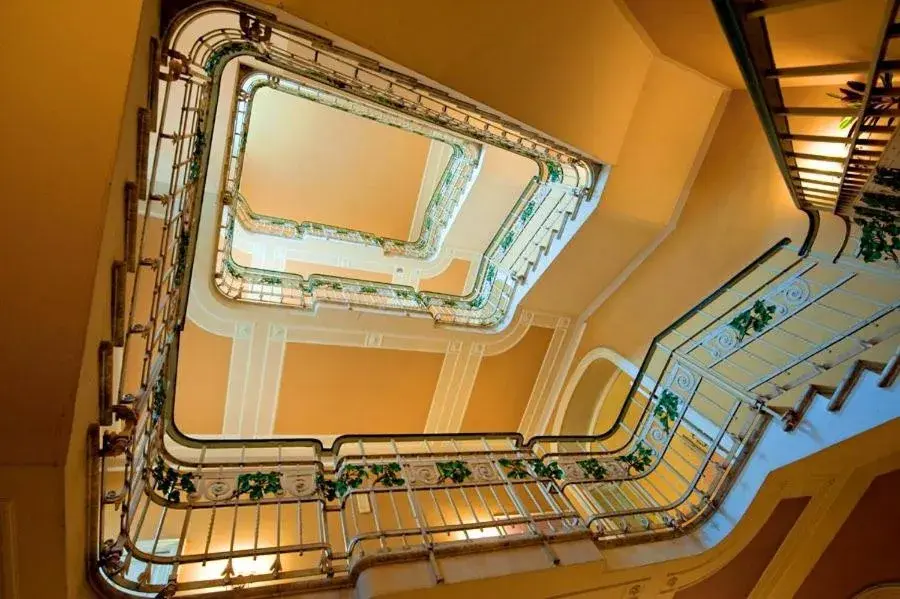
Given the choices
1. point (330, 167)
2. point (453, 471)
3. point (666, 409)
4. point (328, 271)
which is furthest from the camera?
point (330, 167)

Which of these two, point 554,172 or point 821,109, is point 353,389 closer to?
point 554,172

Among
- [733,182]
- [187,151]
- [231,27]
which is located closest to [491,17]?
[231,27]

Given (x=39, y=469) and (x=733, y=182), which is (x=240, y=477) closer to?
(x=39, y=469)

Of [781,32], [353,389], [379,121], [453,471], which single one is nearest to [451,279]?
[353,389]

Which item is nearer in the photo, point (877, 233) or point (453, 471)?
point (453, 471)

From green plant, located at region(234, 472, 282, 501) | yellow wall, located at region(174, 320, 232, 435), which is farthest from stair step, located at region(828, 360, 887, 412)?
yellow wall, located at region(174, 320, 232, 435)

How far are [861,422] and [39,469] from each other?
4510 millimetres

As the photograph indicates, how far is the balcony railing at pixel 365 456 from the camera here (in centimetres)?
215

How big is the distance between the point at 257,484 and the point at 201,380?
277 centimetres

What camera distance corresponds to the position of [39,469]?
4.82 feet

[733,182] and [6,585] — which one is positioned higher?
[733,182]

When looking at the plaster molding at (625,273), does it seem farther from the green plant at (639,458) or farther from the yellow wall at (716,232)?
the green plant at (639,458)

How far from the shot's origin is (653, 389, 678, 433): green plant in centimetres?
439

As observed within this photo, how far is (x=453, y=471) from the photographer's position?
3.37 m
